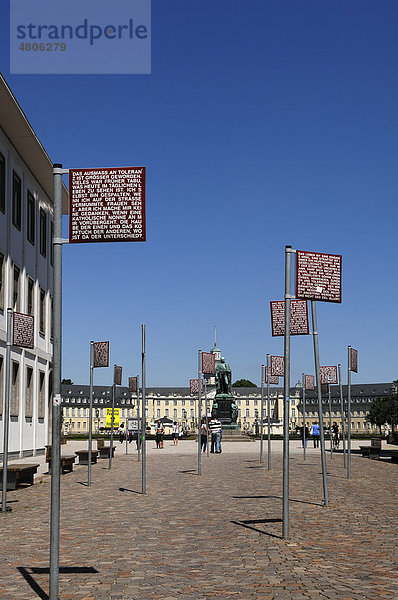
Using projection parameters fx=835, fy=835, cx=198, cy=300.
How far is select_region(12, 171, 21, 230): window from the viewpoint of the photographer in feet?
116

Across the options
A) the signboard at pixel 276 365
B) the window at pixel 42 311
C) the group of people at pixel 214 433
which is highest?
the window at pixel 42 311

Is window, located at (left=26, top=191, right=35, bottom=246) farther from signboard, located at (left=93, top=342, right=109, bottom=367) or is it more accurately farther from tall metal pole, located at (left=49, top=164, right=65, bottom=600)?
tall metal pole, located at (left=49, top=164, right=65, bottom=600)

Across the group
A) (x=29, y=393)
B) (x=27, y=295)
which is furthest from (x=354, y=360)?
(x=29, y=393)

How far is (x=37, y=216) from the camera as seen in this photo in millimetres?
40156

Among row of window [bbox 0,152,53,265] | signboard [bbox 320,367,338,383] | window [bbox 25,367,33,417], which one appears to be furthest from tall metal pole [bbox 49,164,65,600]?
window [bbox 25,367,33,417]

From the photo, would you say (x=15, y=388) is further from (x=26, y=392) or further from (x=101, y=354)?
(x=101, y=354)

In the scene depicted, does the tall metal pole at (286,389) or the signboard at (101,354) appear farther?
the signboard at (101,354)

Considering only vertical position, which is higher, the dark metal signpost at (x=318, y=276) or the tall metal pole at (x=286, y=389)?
the dark metal signpost at (x=318, y=276)

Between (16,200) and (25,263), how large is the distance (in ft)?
9.59

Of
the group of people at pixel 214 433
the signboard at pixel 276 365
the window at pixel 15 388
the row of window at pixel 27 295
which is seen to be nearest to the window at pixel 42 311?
the row of window at pixel 27 295

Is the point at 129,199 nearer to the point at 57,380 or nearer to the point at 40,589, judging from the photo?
the point at 57,380

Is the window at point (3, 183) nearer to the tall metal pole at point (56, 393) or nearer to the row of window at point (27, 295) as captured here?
the row of window at point (27, 295)

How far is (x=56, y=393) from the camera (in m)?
8.03

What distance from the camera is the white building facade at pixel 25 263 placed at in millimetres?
33406
